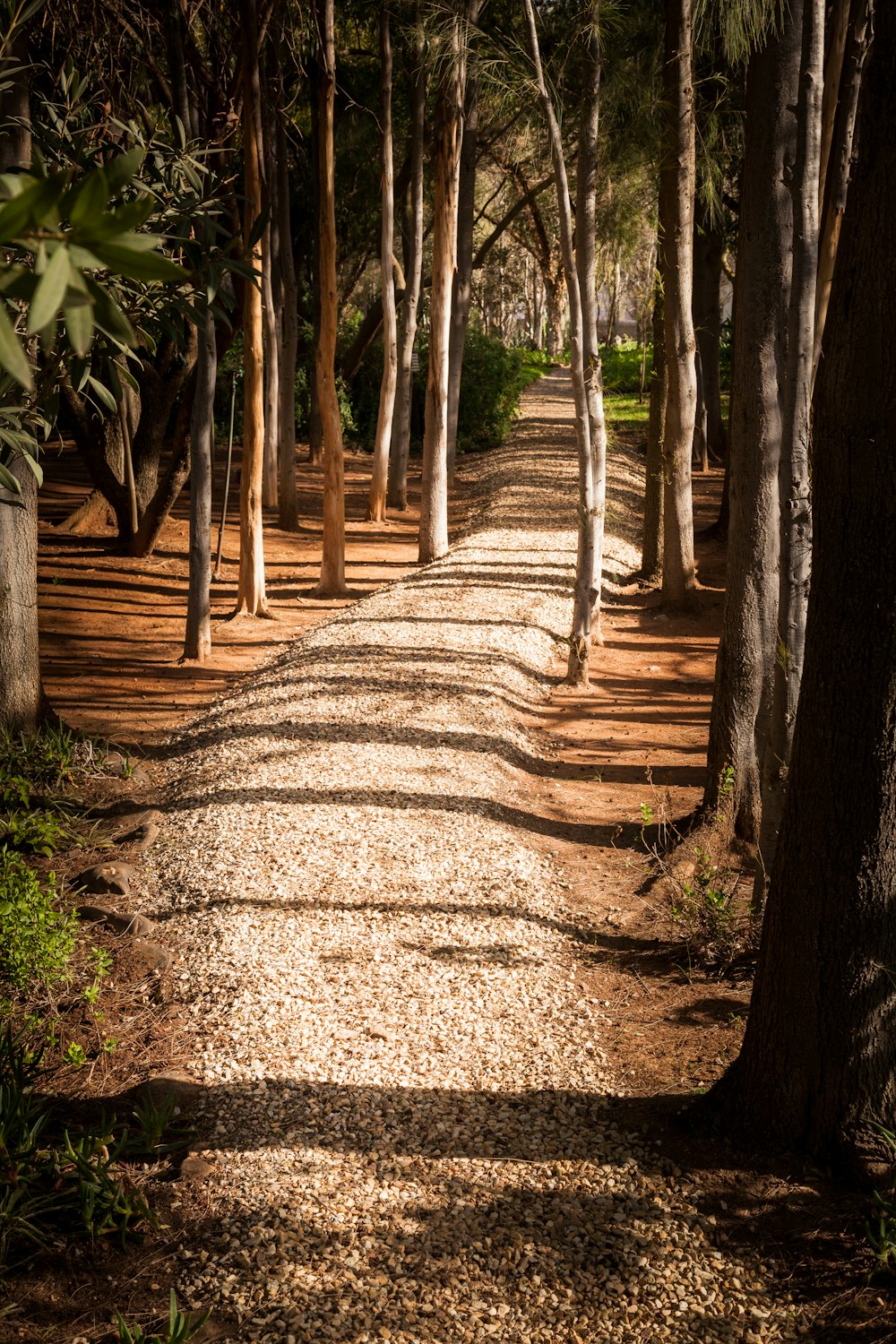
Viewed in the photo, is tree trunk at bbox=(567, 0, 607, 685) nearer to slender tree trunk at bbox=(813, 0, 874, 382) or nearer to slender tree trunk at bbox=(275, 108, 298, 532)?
slender tree trunk at bbox=(813, 0, 874, 382)

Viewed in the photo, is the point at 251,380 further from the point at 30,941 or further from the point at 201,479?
the point at 30,941

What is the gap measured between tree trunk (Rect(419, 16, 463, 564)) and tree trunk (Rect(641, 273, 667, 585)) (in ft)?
7.77

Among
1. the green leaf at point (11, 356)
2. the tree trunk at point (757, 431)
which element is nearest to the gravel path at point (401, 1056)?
the tree trunk at point (757, 431)

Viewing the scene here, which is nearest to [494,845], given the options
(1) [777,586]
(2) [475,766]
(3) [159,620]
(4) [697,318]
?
(2) [475,766]

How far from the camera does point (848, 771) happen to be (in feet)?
10.6

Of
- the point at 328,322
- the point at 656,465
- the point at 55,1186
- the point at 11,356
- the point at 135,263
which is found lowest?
the point at 55,1186

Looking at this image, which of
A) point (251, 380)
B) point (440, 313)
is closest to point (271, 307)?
point (440, 313)

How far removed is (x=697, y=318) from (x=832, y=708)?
629 inches

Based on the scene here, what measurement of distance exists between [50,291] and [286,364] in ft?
52.5

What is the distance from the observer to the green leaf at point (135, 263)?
4.46 feet

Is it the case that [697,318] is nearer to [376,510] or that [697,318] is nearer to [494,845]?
[376,510]

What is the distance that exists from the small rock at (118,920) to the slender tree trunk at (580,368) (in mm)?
4879

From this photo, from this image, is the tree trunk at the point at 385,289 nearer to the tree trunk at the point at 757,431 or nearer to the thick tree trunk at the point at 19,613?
the thick tree trunk at the point at 19,613

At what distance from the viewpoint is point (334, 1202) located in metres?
3.37
